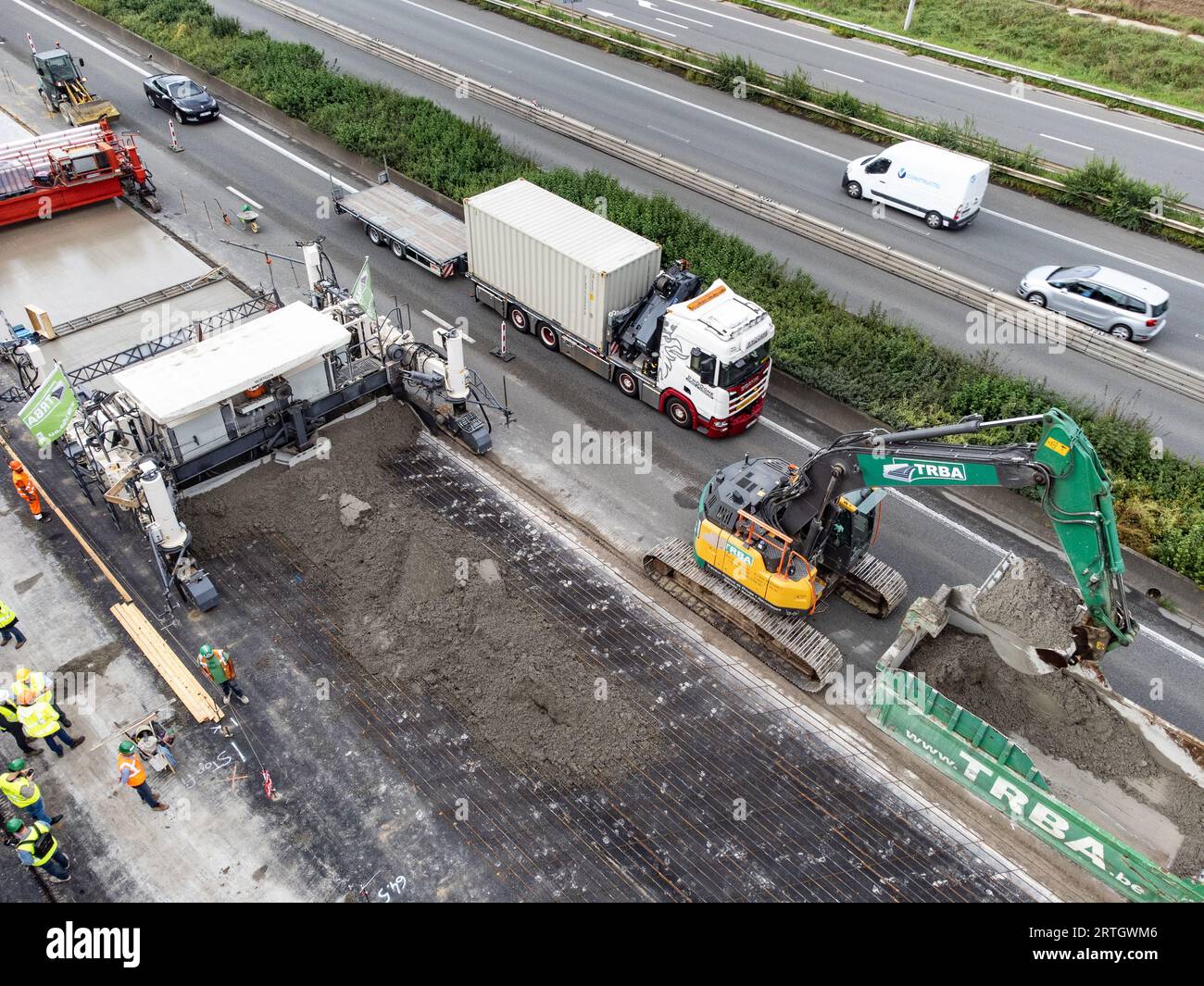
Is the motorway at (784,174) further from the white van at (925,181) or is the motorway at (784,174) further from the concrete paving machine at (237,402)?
the concrete paving machine at (237,402)

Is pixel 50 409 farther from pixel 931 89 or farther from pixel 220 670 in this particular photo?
pixel 931 89

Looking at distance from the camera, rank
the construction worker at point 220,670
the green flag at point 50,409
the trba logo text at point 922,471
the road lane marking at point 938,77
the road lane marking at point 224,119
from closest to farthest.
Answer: the trba logo text at point 922,471 < the construction worker at point 220,670 < the green flag at point 50,409 < the road lane marking at point 224,119 < the road lane marking at point 938,77

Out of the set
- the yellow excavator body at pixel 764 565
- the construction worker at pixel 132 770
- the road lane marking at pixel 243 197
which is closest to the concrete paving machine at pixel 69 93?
the road lane marking at pixel 243 197

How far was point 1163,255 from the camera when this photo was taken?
32.2 metres

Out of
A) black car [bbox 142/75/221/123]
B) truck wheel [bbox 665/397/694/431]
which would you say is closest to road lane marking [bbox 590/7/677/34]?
black car [bbox 142/75/221/123]

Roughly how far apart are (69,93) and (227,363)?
2611cm

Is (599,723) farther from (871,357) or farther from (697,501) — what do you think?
(871,357)

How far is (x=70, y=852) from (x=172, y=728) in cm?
259

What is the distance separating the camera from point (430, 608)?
1927 centimetres

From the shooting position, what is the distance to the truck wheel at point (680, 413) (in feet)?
78.9

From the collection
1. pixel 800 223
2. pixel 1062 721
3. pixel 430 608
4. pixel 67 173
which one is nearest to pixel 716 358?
pixel 430 608

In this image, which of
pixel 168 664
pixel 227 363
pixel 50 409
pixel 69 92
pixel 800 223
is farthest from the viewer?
pixel 69 92

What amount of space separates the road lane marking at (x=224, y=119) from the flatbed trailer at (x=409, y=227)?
5.27 ft
